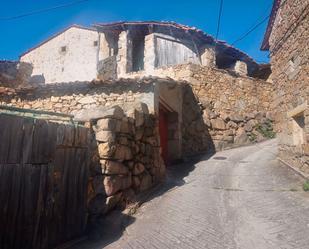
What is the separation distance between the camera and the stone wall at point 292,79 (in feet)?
24.5

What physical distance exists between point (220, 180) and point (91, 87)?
4540 millimetres

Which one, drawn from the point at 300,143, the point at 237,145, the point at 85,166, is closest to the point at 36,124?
the point at 85,166

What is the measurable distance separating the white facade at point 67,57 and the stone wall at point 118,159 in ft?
42.5

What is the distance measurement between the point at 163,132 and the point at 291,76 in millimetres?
4403

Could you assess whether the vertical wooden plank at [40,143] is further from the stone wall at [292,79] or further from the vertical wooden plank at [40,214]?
the stone wall at [292,79]

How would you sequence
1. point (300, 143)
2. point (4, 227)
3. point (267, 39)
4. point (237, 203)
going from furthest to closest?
point (267, 39), point (300, 143), point (237, 203), point (4, 227)

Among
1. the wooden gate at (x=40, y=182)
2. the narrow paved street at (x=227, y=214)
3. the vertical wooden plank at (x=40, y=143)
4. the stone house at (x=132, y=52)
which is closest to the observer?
the wooden gate at (x=40, y=182)

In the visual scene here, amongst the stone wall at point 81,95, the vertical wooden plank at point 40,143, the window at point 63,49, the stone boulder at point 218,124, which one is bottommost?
the vertical wooden plank at point 40,143

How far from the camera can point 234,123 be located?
13250 mm

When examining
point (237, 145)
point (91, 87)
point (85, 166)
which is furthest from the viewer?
point (237, 145)

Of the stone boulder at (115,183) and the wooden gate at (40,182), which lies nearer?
the wooden gate at (40,182)

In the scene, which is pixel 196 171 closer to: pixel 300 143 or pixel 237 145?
pixel 300 143

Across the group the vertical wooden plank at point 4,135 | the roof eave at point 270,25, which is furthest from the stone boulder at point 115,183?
the roof eave at point 270,25

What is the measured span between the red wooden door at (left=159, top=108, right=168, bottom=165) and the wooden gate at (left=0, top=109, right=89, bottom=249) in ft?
17.0
